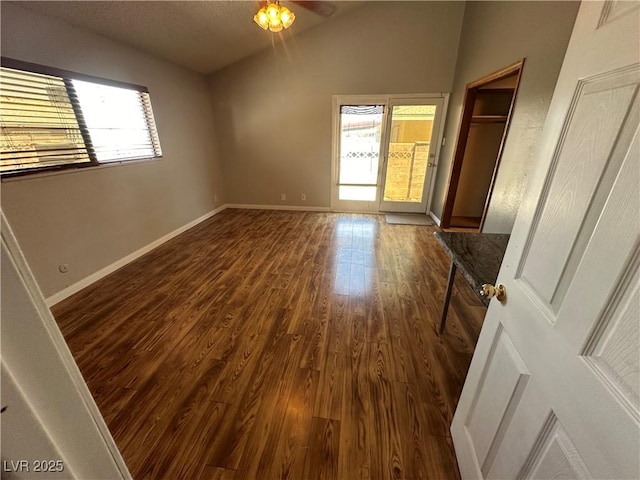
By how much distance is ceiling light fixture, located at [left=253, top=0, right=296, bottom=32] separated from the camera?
216 cm

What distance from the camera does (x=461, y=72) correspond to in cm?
364

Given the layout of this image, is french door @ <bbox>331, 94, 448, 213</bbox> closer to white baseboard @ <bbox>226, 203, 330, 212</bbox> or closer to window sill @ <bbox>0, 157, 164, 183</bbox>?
white baseboard @ <bbox>226, 203, 330, 212</bbox>

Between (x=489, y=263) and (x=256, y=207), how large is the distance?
442 cm

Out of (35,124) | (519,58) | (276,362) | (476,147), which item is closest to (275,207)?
(35,124)

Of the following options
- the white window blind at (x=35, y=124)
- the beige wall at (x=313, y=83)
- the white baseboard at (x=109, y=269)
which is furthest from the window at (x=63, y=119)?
the beige wall at (x=313, y=83)

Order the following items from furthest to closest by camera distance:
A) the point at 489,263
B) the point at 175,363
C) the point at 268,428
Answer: the point at 175,363 < the point at 489,263 < the point at 268,428

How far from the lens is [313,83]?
4.23 metres

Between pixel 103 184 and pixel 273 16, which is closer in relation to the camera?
pixel 273 16

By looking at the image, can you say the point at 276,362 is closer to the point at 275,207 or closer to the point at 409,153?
the point at 275,207

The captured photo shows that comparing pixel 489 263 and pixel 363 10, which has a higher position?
pixel 363 10

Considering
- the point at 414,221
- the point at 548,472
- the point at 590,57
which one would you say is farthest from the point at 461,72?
the point at 548,472

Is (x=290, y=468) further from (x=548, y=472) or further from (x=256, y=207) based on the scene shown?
(x=256, y=207)

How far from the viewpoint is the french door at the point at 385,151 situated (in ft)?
13.8

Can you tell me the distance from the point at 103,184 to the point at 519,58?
418 centimetres
